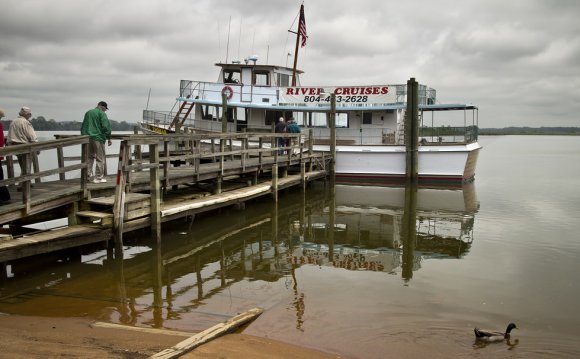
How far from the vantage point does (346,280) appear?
853cm

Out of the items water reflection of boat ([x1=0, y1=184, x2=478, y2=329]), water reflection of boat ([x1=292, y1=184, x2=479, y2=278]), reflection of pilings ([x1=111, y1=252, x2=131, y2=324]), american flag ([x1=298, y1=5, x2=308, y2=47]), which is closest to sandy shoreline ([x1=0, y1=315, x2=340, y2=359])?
reflection of pilings ([x1=111, y1=252, x2=131, y2=324])

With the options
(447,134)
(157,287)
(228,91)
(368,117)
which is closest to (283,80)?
(228,91)

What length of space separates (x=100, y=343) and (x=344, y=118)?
67.8 feet

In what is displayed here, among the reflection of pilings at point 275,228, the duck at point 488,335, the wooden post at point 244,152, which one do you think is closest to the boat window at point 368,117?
the reflection of pilings at point 275,228

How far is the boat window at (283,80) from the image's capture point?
25297mm

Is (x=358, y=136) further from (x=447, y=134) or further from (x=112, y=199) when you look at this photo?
(x=112, y=199)

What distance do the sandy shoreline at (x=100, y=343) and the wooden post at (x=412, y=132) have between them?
1753 cm

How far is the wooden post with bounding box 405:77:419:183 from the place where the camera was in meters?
21.6

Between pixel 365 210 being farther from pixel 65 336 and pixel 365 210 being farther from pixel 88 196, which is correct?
pixel 65 336

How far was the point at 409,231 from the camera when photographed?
1342cm

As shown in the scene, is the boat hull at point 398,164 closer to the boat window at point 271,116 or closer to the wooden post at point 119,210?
Result: the boat window at point 271,116

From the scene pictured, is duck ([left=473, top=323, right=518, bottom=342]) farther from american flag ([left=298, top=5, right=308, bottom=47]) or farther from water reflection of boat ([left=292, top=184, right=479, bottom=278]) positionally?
american flag ([left=298, top=5, right=308, bottom=47])

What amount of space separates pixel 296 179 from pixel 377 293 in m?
10.3

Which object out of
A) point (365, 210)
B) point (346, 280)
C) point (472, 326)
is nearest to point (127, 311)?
point (346, 280)
